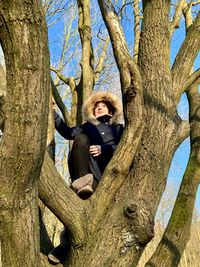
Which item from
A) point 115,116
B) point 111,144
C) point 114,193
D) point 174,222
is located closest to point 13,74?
point 114,193

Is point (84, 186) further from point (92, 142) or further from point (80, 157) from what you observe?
point (92, 142)

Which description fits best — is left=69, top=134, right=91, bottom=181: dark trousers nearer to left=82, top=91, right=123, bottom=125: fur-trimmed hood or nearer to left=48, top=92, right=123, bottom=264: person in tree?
left=48, top=92, right=123, bottom=264: person in tree

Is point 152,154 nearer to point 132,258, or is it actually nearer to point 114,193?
point 114,193

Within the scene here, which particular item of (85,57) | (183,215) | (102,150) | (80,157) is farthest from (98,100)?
(183,215)

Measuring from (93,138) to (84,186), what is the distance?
694 mm

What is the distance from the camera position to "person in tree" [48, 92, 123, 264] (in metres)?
2.49

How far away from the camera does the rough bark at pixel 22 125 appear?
1.48m

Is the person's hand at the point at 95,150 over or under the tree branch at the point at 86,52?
under

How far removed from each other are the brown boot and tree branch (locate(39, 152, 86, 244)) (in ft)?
0.97

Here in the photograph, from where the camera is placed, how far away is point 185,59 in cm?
282

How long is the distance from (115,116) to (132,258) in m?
1.46

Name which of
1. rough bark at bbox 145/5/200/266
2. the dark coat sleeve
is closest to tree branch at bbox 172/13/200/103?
rough bark at bbox 145/5/200/266

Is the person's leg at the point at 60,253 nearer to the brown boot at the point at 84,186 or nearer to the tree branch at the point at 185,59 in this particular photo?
the brown boot at the point at 84,186

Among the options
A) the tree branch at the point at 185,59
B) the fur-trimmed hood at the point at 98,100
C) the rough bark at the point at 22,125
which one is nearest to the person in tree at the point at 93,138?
the fur-trimmed hood at the point at 98,100
